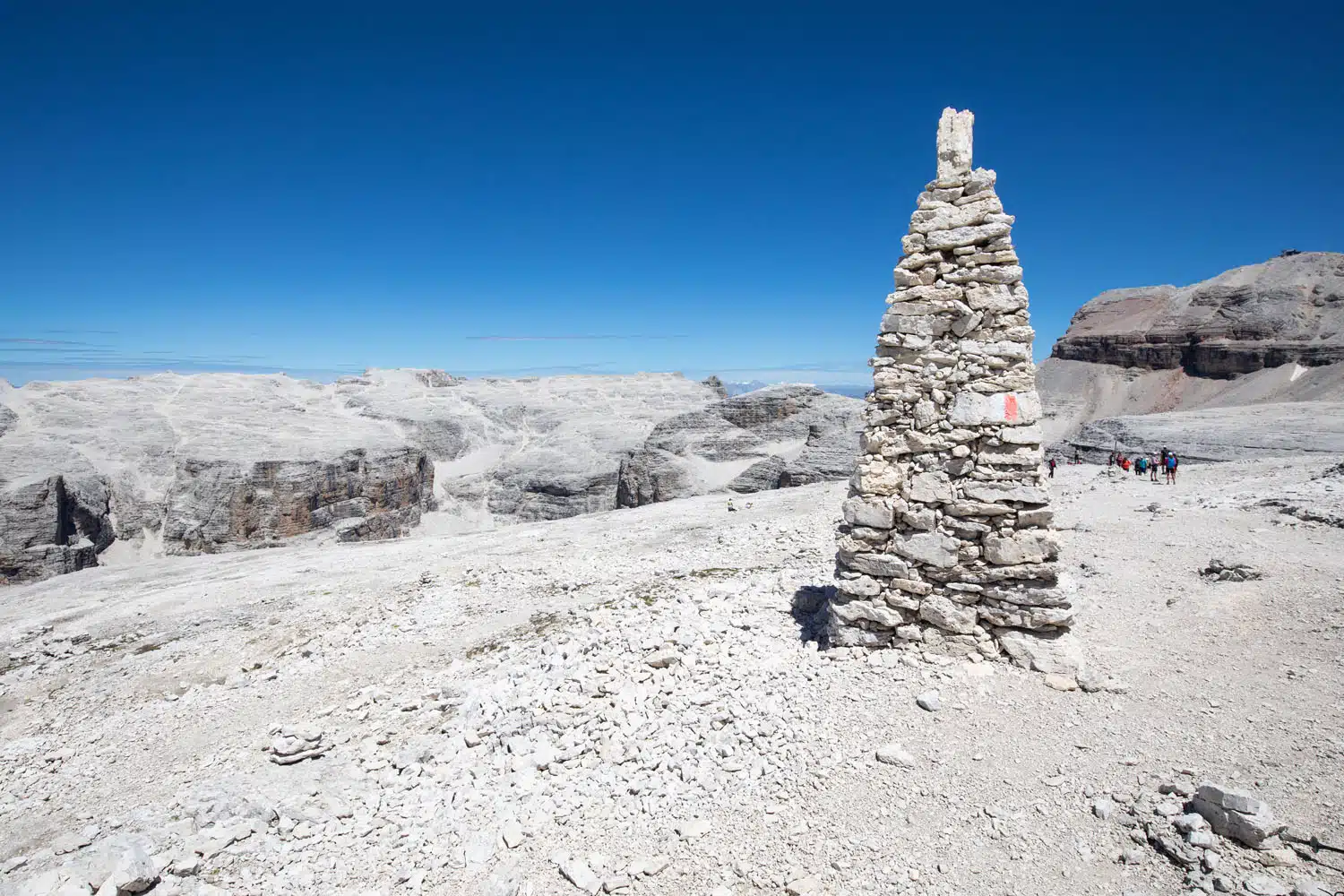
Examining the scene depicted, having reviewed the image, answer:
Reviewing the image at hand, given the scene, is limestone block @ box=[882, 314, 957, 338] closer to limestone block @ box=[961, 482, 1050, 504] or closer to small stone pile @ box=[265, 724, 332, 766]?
limestone block @ box=[961, 482, 1050, 504]

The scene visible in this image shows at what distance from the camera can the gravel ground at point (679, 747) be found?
18.3ft

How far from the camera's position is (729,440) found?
5162 centimetres

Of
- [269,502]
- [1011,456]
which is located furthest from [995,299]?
[269,502]

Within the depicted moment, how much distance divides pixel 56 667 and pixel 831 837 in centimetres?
1544

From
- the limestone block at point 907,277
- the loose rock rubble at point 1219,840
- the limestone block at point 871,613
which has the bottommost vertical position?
the loose rock rubble at point 1219,840

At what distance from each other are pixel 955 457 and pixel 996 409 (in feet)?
2.23

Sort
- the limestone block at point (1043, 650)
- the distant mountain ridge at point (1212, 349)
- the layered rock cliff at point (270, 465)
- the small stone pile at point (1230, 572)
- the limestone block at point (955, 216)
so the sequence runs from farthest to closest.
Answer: the distant mountain ridge at point (1212, 349) → the layered rock cliff at point (270, 465) → the small stone pile at point (1230, 572) → the limestone block at point (955, 216) → the limestone block at point (1043, 650)

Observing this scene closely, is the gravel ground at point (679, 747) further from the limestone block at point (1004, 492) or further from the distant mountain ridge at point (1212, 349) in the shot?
the distant mountain ridge at point (1212, 349)

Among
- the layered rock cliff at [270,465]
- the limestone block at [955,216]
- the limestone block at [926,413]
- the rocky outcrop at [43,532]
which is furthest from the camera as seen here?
the layered rock cliff at [270,465]

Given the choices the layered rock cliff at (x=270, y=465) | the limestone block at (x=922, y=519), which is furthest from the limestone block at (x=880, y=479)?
the layered rock cliff at (x=270, y=465)

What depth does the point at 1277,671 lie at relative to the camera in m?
7.61

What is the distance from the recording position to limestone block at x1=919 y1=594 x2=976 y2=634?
768 cm

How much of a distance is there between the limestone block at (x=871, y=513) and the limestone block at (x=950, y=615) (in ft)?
3.29

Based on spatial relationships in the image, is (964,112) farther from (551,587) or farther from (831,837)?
(551,587)
